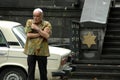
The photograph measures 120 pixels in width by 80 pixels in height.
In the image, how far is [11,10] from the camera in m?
22.1

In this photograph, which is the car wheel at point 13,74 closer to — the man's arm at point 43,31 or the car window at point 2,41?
the car window at point 2,41

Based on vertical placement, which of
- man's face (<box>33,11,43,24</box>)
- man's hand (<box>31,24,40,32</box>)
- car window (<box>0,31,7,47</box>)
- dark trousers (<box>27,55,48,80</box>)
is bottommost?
dark trousers (<box>27,55,48,80</box>)

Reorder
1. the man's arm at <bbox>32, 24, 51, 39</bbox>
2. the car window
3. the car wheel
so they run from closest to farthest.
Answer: the man's arm at <bbox>32, 24, 51, 39</bbox> → the car wheel → the car window

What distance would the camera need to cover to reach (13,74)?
38.0 ft

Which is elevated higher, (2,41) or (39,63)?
(2,41)

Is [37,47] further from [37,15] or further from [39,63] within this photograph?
[37,15]

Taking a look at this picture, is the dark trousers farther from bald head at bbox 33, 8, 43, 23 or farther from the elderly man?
bald head at bbox 33, 8, 43, 23

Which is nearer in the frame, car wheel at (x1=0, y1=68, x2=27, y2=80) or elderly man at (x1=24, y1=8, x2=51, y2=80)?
elderly man at (x1=24, y1=8, x2=51, y2=80)

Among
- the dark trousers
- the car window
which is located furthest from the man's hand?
the car window

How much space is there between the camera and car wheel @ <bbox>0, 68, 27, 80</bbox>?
11.5m

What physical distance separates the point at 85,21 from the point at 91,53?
3.38 ft

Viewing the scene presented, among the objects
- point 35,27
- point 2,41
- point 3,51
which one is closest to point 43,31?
point 35,27

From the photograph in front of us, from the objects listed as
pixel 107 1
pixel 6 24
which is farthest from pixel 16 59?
pixel 107 1

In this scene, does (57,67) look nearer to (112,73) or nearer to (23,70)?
(23,70)
